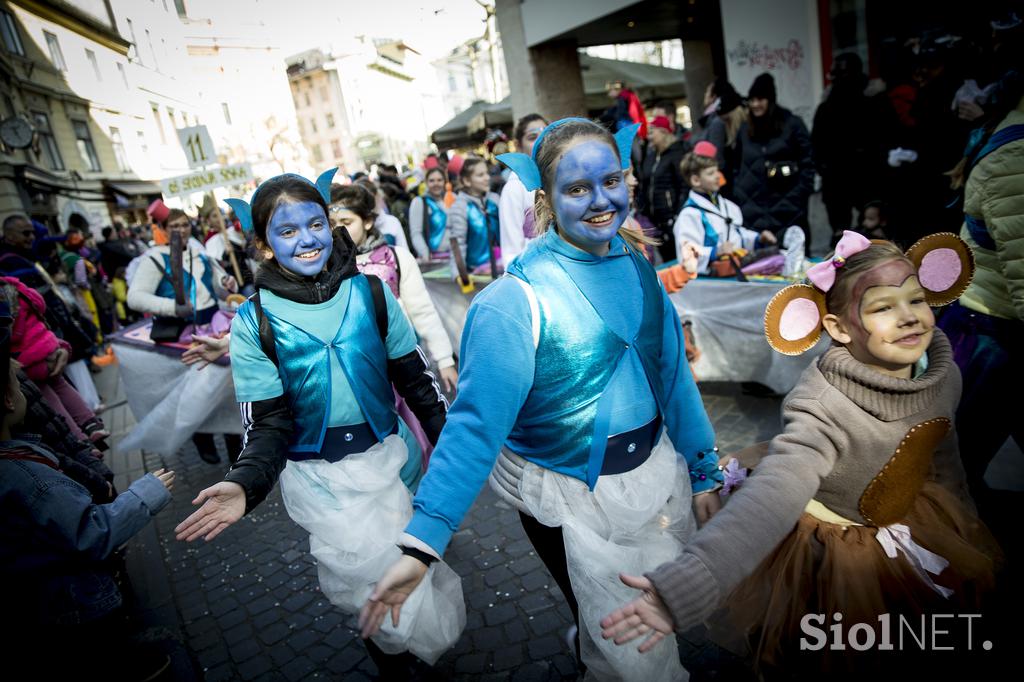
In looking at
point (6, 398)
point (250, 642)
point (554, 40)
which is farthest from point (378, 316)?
point (554, 40)

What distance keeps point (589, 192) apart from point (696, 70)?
13.6 m

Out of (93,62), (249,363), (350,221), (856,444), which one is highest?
(93,62)

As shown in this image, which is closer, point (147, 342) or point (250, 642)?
point (250, 642)

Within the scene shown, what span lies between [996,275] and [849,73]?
433cm

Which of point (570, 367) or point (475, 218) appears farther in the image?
point (475, 218)

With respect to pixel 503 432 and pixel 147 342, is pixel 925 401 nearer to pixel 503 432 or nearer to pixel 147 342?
pixel 503 432

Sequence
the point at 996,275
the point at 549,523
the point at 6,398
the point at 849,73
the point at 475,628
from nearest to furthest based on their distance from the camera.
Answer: the point at 549,523
the point at 6,398
the point at 996,275
the point at 475,628
the point at 849,73

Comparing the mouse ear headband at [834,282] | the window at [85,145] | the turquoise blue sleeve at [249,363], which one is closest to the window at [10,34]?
the window at [85,145]

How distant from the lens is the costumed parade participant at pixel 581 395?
5.54 ft

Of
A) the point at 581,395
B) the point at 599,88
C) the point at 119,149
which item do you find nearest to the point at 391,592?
the point at 581,395

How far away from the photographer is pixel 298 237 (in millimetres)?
2355

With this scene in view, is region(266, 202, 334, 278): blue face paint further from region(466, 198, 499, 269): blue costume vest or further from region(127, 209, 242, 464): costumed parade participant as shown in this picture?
region(466, 198, 499, 269): blue costume vest

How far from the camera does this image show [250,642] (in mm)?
3133

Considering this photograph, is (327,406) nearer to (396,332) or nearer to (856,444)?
(396,332)
